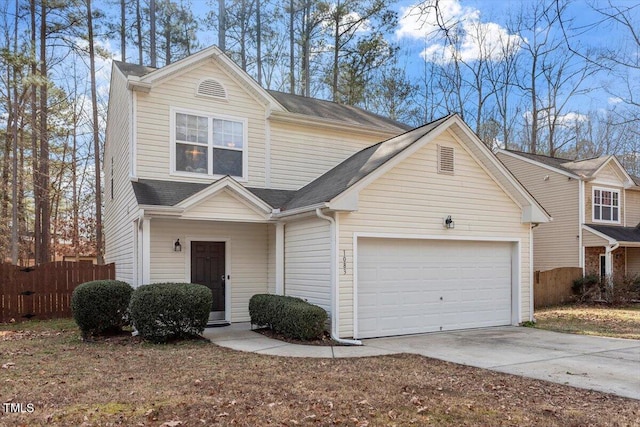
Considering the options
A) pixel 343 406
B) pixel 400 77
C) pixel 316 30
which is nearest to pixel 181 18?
pixel 316 30

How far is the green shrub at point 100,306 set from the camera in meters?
9.19

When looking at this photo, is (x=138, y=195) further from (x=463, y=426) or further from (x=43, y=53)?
(x=43, y=53)

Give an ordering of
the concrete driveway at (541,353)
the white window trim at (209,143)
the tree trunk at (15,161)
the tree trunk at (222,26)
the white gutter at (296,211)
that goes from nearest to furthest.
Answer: the concrete driveway at (541,353) → the white gutter at (296,211) → the white window trim at (209,143) → the tree trunk at (15,161) → the tree trunk at (222,26)

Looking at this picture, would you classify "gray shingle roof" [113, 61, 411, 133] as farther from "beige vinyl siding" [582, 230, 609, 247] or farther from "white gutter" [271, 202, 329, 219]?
"beige vinyl siding" [582, 230, 609, 247]

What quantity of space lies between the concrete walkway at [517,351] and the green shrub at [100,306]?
1802 mm

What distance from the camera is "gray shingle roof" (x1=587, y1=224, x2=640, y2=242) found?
19.1 meters

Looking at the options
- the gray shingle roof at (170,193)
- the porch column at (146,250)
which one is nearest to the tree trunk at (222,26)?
the gray shingle roof at (170,193)

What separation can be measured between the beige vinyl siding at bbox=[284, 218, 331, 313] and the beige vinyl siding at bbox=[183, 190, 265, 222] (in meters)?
0.99

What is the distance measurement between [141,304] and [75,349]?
4.25 ft

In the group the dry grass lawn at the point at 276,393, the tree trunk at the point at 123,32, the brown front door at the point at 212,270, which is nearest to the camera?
the dry grass lawn at the point at 276,393

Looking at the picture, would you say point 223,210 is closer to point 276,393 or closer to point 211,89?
point 211,89

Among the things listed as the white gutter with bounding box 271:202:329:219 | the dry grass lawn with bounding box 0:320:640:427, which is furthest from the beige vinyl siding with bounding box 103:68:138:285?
the dry grass lawn with bounding box 0:320:640:427

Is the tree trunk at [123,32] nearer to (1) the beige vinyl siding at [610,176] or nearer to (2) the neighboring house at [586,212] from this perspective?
(2) the neighboring house at [586,212]

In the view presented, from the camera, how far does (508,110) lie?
90.3ft
